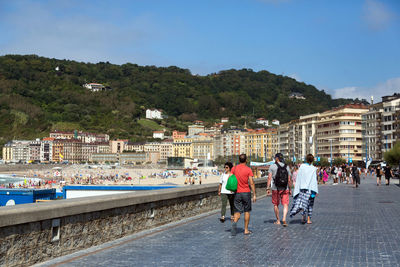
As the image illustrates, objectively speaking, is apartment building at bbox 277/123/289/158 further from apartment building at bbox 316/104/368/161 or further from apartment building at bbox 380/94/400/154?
apartment building at bbox 380/94/400/154

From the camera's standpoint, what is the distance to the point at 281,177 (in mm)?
A: 12391

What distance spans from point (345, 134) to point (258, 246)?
115m

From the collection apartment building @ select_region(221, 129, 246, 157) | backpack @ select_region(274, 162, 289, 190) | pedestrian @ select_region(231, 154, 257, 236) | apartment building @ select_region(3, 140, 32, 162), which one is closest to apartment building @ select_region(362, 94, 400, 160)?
apartment building @ select_region(221, 129, 246, 157)

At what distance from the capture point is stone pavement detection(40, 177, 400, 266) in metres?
7.68

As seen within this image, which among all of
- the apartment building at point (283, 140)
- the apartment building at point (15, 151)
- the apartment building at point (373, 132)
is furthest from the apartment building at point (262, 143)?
the apartment building at point (15, 151)

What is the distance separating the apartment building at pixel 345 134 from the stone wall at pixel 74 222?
109 meters

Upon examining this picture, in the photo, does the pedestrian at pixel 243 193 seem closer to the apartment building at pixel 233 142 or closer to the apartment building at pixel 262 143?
the apartment building at pixel 262 143

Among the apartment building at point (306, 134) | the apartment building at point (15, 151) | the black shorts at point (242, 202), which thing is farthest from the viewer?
the apartment building at point (15, 151)

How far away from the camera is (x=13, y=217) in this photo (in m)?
6.72

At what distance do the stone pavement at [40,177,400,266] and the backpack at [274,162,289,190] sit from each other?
35.2 inches

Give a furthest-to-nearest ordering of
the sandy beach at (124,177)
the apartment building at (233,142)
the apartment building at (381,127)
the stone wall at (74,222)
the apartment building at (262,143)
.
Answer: the apartment building at (233,142) < the apartment building at (262,143) < the apartment building at (381,127) < the sandy beach at (124,177) < the stone wall at (74,222)

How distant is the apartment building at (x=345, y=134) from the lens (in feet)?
389

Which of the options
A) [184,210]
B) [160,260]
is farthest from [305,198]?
Result: [160,260]

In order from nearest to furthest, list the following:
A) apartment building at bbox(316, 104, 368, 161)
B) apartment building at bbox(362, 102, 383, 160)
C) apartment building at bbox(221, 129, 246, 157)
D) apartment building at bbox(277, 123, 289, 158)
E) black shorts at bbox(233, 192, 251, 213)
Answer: black shorts at bbox(233, 192, 251, 213), apartment building at bbox(362, 102, 383, 160), apartment building at bbox(316, 104, 368, 161), apartment building at bbox(277, 123, 289, 158), apartment building at bbox(221, 129, 246, 157)
